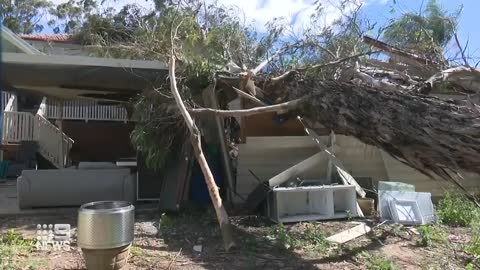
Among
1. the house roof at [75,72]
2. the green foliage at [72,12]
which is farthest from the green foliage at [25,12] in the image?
the house roof at [75,72]

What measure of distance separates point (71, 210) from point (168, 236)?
2.67 m

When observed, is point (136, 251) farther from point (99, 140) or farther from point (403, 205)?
point (99, 140)

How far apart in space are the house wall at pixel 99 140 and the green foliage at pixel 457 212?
948 centimetres

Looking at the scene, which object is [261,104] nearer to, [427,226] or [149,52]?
[149,52]

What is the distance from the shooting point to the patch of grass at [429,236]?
641 centimetres

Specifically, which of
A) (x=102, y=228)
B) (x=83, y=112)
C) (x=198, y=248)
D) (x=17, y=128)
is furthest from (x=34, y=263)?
(x=83, y=112)

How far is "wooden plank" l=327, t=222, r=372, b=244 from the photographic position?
639cm

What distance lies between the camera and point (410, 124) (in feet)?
15.5

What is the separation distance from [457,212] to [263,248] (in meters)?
3.55

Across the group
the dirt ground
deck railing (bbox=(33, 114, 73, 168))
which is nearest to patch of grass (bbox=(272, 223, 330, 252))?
the dirt ground

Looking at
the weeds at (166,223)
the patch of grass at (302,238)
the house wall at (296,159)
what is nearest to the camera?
the patch of grass at (302,238)

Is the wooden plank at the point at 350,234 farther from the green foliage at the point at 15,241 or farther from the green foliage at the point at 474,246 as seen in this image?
the green foliage at the point at 15,241

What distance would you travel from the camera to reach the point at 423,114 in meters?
4.70

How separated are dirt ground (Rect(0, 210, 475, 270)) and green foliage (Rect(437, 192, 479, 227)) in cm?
36
